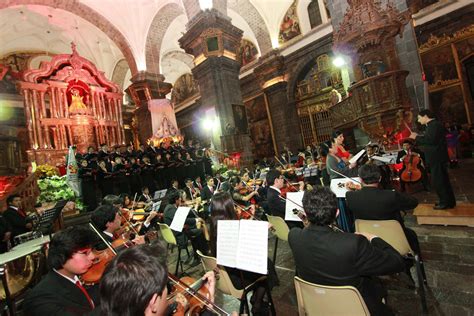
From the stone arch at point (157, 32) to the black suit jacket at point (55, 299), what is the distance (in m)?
16.5

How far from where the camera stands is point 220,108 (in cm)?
1167

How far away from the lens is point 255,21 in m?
16.3

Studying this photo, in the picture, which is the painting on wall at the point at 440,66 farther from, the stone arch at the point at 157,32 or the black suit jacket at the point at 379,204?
the stone arch at the point at 157,32

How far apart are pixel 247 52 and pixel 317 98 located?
23.4 ft

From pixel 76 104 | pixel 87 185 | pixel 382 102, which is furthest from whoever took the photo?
pixel 76 104

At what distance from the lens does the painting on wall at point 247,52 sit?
60.3 ft

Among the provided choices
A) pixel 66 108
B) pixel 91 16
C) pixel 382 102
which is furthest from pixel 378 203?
pixel 91 16

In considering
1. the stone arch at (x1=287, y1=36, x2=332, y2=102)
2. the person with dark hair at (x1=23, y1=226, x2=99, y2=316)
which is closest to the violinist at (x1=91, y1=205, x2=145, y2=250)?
the person with dark hair at (x1=23, y1=226, x2=99, y2=316)

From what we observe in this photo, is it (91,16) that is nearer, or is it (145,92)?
(91,16)

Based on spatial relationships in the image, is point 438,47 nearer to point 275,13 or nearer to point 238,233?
point 275,13

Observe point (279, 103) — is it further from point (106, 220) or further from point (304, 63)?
point (106, 220)

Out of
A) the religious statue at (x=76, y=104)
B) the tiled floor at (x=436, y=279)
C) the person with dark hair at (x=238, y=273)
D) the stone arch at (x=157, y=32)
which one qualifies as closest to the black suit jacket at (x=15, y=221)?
the tiled floor at (x=436, y=279)

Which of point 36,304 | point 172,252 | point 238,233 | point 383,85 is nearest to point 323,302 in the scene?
point 238,233

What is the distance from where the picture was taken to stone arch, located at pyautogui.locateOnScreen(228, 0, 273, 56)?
16.0 metres
